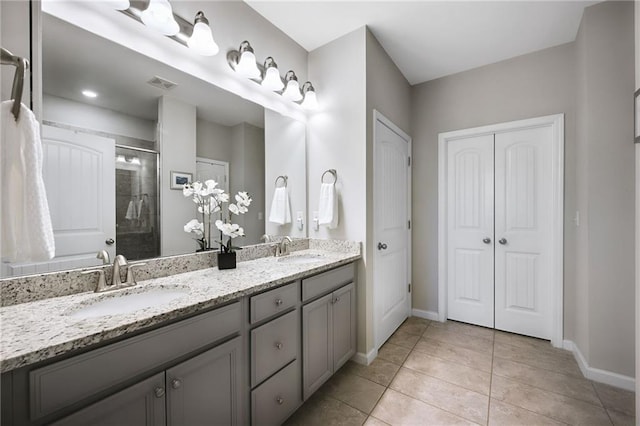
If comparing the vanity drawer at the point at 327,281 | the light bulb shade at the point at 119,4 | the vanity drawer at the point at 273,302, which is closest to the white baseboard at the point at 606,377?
the vanity drawer at the point at 327,281

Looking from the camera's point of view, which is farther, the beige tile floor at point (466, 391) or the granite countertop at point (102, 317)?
the beige tile floor at point (466, 391)

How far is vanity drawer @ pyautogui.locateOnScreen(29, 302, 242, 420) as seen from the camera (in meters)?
0.72

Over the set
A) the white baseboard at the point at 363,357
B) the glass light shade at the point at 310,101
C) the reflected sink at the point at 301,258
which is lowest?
the white baseboard at the point at 363,357

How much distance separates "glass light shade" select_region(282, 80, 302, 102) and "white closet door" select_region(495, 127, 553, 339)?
6.61 feet

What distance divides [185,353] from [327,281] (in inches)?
37.6

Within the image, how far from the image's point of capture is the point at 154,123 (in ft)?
4.76

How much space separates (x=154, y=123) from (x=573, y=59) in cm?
329

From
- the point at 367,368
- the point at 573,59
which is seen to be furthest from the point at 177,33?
the point at 573,59

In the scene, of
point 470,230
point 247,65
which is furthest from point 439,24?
point 470,230

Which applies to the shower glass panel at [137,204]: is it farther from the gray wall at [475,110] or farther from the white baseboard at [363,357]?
the gray wall at [475,110]

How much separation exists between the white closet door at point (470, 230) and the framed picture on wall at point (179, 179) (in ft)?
8.36

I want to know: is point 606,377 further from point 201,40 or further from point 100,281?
point 201,40

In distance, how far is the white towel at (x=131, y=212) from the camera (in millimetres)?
1347

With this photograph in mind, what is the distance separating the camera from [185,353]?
3.32ft
